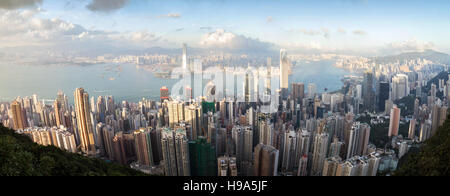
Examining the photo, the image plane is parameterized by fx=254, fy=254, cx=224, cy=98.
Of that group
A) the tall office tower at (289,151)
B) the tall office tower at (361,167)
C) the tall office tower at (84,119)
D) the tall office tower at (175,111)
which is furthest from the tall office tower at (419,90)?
the tall office tower at (84,119)

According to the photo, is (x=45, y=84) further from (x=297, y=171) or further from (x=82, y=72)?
(x=297, y=171)

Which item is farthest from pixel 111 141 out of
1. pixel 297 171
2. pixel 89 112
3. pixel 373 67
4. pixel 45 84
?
pixel 373 67

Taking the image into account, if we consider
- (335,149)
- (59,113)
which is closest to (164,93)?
(59,113)

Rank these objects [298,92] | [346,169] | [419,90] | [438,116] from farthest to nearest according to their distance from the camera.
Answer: [419,90] → [298,92] → [438,116] → [346,169]

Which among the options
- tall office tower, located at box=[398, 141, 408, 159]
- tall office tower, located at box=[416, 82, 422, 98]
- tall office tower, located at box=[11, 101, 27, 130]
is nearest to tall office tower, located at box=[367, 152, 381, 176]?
tall office tower, located at box=[398, 141, 408, 159]

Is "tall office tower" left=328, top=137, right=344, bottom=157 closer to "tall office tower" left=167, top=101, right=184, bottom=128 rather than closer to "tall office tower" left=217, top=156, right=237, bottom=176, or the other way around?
"tall office tower" left=217, top=156, right=237, bottom=176

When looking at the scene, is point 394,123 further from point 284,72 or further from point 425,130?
point 284,72
